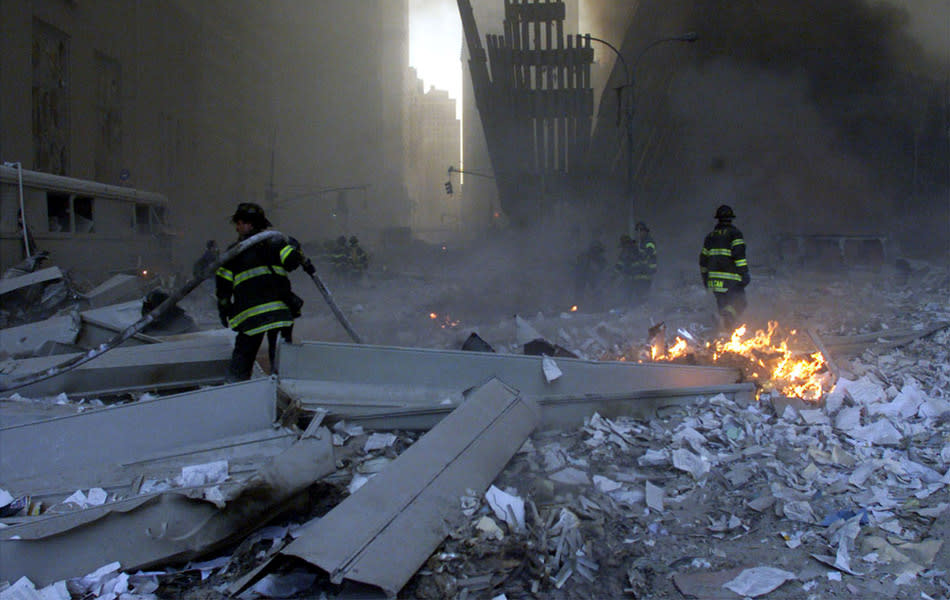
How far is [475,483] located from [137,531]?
5.36ft

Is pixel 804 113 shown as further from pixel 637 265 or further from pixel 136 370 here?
pixel 136 370

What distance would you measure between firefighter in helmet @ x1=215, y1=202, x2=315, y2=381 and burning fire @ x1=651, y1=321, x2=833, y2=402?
13.1ft

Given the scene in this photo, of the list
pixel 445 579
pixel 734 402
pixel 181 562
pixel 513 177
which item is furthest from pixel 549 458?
pixel 513 177

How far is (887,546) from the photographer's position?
2922 mm

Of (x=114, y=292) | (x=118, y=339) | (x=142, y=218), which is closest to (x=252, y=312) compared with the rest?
(x=118, y=339)

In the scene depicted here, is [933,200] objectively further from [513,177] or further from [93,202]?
[93,202]

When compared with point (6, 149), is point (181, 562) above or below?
below

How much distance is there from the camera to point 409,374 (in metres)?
4.82

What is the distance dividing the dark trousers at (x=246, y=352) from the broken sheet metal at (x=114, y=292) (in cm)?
553

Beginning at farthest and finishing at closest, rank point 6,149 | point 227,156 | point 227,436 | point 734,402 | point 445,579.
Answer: point 227,156 < point 6,149 < point 734,402 < point 227,436 < point 445,579

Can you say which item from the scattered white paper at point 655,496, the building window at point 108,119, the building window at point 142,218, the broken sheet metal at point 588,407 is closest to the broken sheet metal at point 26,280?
the broken sheet metal at point 588,407

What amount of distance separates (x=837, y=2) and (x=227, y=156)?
78.5 feet

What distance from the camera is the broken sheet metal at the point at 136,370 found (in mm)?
5051

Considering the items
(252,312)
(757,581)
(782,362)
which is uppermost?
(252,312)
